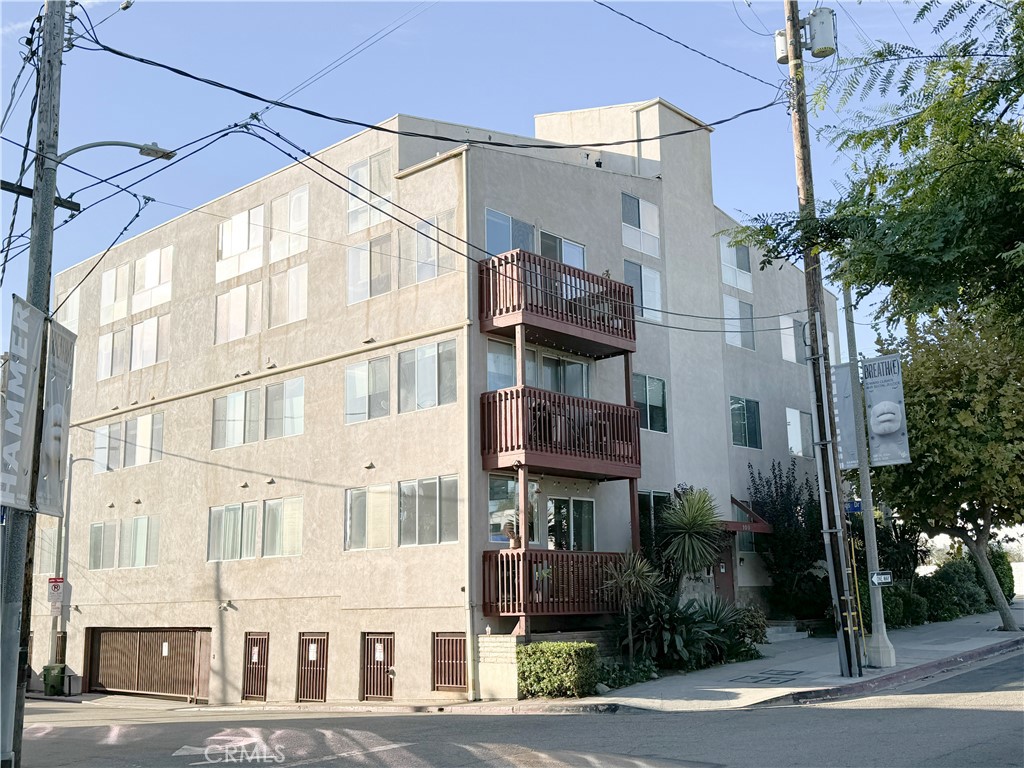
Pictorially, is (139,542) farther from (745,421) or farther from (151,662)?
(745,421)

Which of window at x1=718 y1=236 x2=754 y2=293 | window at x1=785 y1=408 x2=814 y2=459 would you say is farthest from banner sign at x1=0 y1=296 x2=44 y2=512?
window at x1=785 y1=408 x2=814 y2=459

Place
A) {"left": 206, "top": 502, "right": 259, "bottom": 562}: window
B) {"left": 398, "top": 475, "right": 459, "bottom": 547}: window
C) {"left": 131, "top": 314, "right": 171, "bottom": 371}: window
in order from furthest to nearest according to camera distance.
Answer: {"left": 131, "top": 314, "right": 171, "bottom": 371}: window → {"left": 206, "top": 502, "right": 259, "bottom": 562}: window → {"left": 398, "top": 475, "right": 459, "bottom": 547}: window

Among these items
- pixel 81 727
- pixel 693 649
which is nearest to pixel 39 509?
pixel 81 727

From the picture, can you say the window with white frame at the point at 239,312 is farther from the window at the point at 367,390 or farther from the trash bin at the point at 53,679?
the trash bin at the point at 53,679

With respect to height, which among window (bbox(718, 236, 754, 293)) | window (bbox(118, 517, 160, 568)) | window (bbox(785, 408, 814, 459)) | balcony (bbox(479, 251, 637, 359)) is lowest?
window (bbox(118, 517, 160, 568))

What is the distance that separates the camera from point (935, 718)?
1290cm

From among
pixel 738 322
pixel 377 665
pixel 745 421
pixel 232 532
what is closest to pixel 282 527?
pixel 232 532

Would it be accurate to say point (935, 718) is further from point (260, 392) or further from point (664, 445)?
point (260, 392)

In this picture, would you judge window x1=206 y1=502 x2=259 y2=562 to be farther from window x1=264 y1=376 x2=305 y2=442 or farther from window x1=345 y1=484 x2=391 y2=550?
window x1=345 y1=484 x2=391 y2=550

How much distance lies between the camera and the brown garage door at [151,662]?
26.8m

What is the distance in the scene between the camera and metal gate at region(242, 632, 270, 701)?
24.9 meters

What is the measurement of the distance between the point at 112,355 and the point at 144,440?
3.70m

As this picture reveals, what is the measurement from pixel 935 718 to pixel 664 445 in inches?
515

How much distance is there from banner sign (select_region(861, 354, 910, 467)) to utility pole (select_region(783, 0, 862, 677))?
177cm
